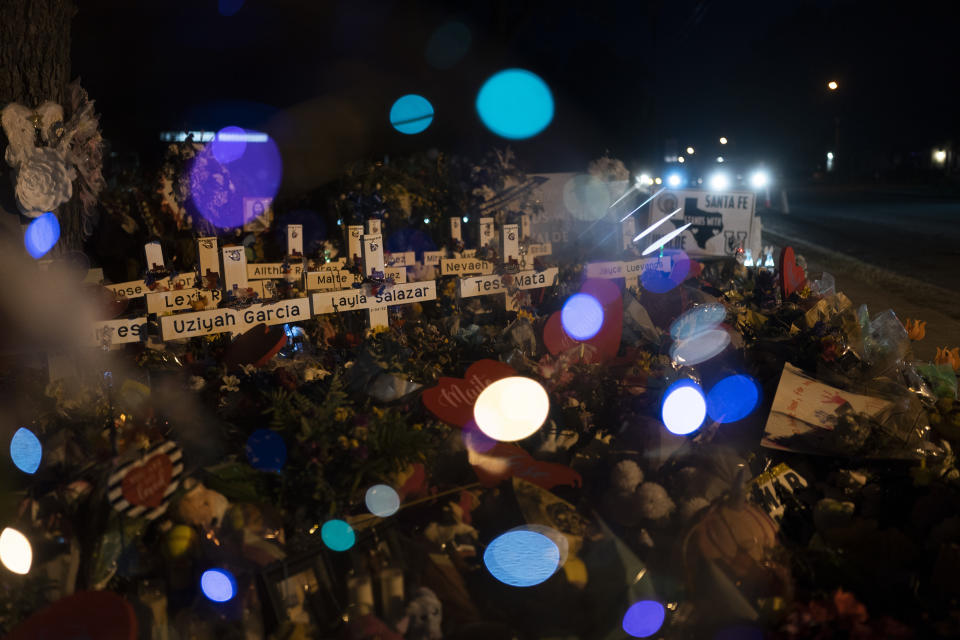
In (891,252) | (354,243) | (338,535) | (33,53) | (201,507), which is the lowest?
(891,252)

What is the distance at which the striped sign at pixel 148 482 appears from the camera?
8.07ft

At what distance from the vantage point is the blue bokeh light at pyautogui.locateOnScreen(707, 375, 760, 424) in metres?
3.45

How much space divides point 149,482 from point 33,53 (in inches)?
130

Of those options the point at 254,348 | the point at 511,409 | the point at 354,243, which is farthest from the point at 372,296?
the point at 511,409

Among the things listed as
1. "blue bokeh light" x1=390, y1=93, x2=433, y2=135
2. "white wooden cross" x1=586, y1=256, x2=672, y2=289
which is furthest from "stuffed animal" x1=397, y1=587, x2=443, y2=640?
"blue bokeh light" x1=390, y1=93, x2=433, y2=135

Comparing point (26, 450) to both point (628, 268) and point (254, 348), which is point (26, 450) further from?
point (628, 268)

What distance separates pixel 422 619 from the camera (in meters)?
2.43

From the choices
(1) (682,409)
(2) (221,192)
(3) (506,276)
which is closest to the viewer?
(1) (682,409)

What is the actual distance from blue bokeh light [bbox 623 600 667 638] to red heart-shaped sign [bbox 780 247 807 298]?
322 centimetres

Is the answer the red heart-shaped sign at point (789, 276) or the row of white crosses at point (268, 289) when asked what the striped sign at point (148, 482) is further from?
the red heart-shaped sign at point (789, 276)

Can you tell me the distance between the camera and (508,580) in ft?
8.46

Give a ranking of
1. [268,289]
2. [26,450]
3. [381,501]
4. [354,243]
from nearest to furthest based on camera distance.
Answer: [381,501] → [26,450] → [268,289] → [354,243]

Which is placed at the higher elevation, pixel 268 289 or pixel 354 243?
pixel 354 243

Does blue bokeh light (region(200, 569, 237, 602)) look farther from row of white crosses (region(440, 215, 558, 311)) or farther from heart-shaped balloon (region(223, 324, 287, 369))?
row of white crosses (region(440, 215, 558, 311))
